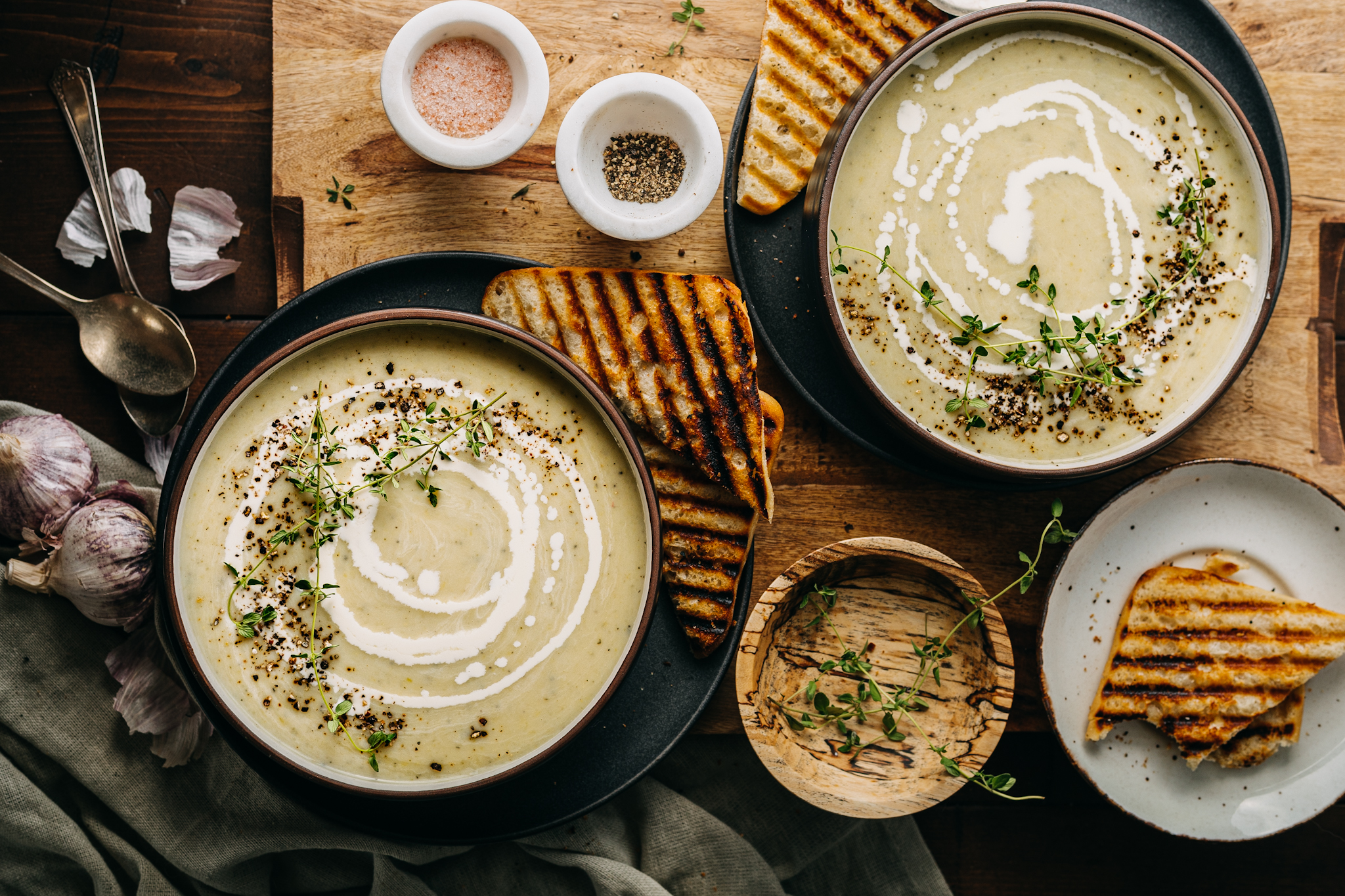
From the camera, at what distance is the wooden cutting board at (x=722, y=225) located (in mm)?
1793

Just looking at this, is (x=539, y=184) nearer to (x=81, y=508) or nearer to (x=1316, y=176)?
(x=81, y=508)

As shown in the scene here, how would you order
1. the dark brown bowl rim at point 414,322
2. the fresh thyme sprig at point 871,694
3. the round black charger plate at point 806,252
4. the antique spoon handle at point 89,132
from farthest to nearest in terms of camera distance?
1. the antique spoon handle at point 89,132
2. the round black charger plate at point 806,252
3. the fresh thyme sprig at point 871,694
4. the dark brown bowl rim at point 414,322

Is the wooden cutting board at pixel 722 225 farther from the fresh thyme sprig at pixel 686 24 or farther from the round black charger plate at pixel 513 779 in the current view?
the round black charger plate at pixel 513 779

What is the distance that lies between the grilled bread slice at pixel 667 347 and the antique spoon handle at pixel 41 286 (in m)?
0.95

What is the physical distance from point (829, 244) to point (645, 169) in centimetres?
44

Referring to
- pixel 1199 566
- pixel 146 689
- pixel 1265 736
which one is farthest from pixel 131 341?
pixel 1265 736

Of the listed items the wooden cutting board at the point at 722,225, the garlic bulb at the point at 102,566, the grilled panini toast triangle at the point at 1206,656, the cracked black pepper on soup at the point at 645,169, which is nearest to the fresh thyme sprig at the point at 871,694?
the wooden cutting board at the point at 722,225

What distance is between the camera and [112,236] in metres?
1.90

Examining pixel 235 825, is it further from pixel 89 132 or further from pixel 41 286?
pixel 89 132

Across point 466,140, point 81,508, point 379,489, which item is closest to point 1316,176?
point 466,140

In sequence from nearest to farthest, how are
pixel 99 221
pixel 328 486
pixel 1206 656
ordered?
pixel 328 486, pixel 1206 656, pixel 99 221

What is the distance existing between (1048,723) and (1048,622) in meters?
0.22

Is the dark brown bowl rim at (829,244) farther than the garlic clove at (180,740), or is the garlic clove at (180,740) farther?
the garlic clove at (180,740)

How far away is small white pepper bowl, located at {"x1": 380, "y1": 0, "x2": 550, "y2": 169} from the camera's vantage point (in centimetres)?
168
